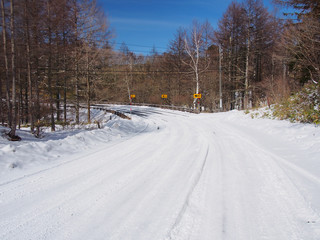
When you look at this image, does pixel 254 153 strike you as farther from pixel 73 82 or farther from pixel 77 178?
pixel 73 82

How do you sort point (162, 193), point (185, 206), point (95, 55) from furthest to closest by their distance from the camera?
point (95, 55)
point (162, 193)
point (185, 206)

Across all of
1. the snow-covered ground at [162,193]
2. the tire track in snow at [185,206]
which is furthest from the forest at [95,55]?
the tire track in snow at [185,206]

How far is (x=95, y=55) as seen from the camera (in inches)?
714

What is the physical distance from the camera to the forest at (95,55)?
1086 cm

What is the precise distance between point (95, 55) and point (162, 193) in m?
17.3

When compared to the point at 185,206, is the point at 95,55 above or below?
above

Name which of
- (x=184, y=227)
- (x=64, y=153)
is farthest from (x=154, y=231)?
(x=64, y=153)

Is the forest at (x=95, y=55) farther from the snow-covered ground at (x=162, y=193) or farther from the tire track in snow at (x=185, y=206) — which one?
the tire track in snow at (x=185, y=206)

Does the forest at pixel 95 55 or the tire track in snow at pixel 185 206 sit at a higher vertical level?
the forest at pixel 95 55

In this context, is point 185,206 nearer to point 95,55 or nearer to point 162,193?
point 162,193

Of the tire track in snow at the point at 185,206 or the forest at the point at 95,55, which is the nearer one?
the tire track in snow at the point at 185,206

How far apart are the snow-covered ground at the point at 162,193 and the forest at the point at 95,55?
4.38m

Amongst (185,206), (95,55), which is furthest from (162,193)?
(95,55)

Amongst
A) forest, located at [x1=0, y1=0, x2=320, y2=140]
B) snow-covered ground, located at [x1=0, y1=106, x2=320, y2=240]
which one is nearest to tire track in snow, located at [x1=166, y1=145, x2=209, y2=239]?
snow-covered ground, located at [x1=0, y1=106, x2=320, y2=240]
